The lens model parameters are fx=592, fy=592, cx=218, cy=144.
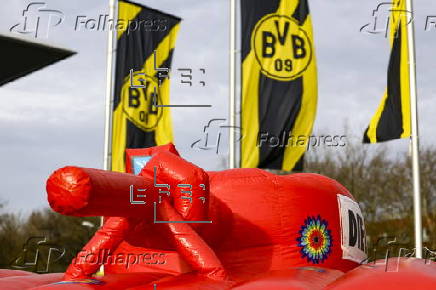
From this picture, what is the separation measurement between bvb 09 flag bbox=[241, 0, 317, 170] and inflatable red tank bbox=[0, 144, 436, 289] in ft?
13.2

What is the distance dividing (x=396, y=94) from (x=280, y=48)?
1.91 meters

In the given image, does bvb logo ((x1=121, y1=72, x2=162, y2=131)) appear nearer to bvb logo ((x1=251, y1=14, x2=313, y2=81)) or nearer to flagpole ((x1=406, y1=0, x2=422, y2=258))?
bvb logo ((x1=251, y1=14, x2=313, y2=81))

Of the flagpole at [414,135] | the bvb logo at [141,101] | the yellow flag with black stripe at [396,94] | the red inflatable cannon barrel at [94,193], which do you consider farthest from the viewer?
the bvb logo at [141,101]

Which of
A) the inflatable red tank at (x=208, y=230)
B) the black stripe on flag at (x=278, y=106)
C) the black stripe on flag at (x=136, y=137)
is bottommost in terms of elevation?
the inflatable red tank at (x=208, y=230)

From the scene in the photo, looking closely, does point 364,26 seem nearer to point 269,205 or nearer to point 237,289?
point 269,205

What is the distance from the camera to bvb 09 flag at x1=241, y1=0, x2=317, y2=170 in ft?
27.7

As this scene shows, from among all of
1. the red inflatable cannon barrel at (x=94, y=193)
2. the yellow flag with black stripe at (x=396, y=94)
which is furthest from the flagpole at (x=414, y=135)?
the red inflatable cannon barrel at (x=94, y=193)

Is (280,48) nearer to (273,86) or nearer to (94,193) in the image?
(273,86)

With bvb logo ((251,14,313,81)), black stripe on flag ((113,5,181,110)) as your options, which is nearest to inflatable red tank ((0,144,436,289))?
bvb logo ((251,14,313,81))

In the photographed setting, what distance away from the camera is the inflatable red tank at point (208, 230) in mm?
2844

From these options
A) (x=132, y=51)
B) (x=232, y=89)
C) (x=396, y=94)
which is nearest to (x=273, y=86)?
(x=232, y=89)

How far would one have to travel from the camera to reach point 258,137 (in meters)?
8.47

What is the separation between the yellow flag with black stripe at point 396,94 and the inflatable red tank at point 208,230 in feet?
14.6

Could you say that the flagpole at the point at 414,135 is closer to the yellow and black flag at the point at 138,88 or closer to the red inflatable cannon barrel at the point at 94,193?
the yellow and black flag at the point at 138,88
